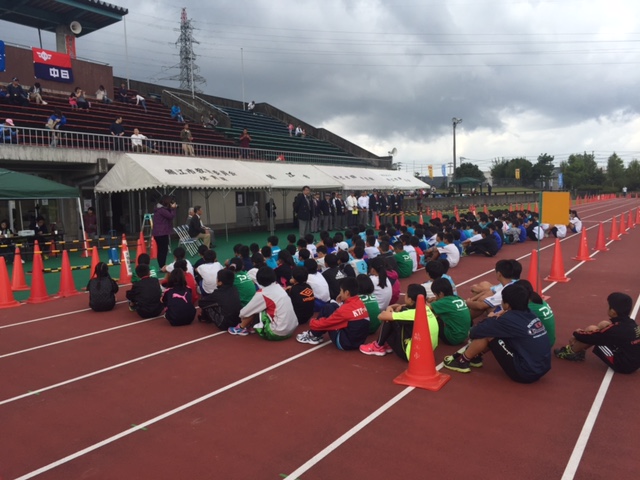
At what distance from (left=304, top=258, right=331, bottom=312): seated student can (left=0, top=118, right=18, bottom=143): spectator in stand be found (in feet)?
44.9

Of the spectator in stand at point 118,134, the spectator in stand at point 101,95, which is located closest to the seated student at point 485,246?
the spectator in stand at point 118,134

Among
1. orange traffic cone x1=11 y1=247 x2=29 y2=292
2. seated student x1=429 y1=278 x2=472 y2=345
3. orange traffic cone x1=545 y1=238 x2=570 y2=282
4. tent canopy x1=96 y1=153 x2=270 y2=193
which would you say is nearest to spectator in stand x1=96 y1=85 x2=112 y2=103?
tent canopy x1=96 y1=153 x2=270 y2=193

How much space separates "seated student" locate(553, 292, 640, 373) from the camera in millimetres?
5215

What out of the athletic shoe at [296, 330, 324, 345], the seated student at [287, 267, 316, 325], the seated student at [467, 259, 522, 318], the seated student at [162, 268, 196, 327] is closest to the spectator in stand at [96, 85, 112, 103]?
the seated student at [162, 268, 196, 327]

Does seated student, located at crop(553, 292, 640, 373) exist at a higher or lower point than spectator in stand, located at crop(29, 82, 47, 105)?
lower

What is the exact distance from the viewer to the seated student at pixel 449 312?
6199 millimetres

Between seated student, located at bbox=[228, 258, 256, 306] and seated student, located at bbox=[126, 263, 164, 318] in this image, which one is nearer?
seated student, located at bbox=[228, 258, 256, 306]

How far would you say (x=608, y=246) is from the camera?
1684cm

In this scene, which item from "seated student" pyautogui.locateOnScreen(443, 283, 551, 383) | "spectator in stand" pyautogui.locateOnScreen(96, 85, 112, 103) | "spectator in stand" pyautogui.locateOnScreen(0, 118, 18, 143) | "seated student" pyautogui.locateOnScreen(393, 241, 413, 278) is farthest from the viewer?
"spectator in stand" pyautogui.locateOnScreen(96, 85, 112, 103)

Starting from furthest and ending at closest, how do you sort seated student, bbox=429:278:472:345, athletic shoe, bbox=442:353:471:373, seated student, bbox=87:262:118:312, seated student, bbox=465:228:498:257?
1. seated student, bbox=465:228:498:257
2. seated student, bbox=87:262:118:312
3. seated student, bbox=429:278:472:345
4. athletic shoe, bbox=442:353:471:373

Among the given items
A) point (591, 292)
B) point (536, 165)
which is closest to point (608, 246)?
point (591, 292)

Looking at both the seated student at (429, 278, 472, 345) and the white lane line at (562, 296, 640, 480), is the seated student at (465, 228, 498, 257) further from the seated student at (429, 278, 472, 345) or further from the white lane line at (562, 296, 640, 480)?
the white lane line at (562, 296, 640, 480)

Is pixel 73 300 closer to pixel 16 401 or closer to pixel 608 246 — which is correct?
pixel 16 401

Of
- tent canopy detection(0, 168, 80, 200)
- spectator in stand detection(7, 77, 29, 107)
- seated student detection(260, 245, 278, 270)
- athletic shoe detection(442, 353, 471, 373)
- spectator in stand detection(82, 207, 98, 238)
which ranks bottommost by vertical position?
athletic shoe detection(442, 353, 471, 373)
